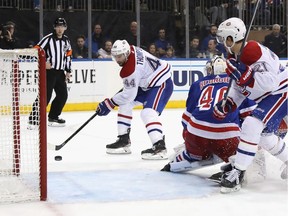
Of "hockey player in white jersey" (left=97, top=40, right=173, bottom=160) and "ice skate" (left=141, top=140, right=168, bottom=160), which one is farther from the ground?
"hockey player in white jersey" (left=97, top=40, right=173, bottom=160)

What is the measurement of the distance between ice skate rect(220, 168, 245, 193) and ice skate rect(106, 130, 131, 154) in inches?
60.5

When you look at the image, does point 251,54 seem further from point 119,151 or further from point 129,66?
point 119,151

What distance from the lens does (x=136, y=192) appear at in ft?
11.2

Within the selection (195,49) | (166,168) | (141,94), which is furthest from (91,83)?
(166,168)

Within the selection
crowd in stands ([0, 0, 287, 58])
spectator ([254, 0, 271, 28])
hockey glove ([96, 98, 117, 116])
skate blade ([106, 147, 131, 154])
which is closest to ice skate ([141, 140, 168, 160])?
skate blade ([106, 147, 131, 154])

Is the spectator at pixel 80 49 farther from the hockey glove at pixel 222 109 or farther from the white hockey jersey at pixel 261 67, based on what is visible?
the white hockey jersey at pixel 261 67

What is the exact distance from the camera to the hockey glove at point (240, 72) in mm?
3318

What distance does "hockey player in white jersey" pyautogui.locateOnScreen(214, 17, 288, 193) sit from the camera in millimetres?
3354

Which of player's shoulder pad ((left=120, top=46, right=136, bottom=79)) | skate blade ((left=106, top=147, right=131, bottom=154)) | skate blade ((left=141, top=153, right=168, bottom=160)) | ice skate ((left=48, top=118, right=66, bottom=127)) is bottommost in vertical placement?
ice skate ((left=48, top=118, right=66, bottom=127))

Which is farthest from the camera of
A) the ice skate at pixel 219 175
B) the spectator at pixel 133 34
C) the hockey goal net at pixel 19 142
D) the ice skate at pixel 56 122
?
the spectator at pixel 133 34

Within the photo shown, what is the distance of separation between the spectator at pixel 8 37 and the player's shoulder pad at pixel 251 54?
5.15 m

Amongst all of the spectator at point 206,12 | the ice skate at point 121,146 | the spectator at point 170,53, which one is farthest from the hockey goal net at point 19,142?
the spectator at point 206,12

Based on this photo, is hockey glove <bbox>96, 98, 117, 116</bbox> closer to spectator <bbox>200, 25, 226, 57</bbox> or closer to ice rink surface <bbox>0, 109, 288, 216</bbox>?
ice rink surface <bbox>0, 109, 288, 216</bbox>

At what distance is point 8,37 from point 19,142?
478 cm
